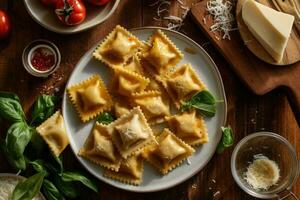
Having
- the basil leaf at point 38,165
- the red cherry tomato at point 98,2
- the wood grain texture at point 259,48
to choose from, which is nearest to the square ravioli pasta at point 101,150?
the basil leaf at point 38,165

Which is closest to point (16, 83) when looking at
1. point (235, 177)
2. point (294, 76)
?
point (235, 177)

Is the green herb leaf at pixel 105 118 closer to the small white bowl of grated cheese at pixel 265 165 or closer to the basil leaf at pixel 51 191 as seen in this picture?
the basil leaf at pixel 51 191

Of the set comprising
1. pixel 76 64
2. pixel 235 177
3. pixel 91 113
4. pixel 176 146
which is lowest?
pixel 235 177

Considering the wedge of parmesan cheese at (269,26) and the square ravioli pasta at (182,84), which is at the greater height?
the wedge of parmesan cheese at (269,26)

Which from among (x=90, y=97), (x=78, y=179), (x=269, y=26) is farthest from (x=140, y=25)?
(x=78, y=179)

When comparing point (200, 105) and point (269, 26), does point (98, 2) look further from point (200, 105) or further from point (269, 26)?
point (269, 26)

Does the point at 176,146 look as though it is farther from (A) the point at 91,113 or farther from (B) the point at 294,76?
(B) the point at 294,76
